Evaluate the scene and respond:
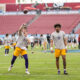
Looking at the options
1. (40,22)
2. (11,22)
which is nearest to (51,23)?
(40,22)

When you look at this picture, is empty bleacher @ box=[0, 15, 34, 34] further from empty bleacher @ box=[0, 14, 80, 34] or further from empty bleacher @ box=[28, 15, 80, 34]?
empty bleacher @ box=[28, 15, 80, 34]

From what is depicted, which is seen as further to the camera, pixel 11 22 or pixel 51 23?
pixel 11 22

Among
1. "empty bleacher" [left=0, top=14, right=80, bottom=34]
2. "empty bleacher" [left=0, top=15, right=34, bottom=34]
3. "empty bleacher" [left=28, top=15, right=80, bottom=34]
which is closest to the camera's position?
"empty bleacher" [left=28, top=15, right=80, bottom=34]

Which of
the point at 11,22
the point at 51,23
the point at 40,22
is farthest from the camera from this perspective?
the point at 11,22

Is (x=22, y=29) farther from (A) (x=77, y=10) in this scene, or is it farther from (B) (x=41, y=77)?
(A) (x=77, y=10)

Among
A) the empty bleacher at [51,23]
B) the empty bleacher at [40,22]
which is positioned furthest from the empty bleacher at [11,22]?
the empty bleacher at [51,23]

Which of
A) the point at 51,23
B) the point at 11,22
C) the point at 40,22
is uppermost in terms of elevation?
the point at 11,22

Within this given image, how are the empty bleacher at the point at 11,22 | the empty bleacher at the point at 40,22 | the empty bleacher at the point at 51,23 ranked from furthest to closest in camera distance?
the empty bleacher at the point at 11,22, the empty bleacher at the point at 40,22, the empty bleacher at the point at 51,23

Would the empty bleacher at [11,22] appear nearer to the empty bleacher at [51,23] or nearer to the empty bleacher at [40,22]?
the empty bleacher at [40,22]

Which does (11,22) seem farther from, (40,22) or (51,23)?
(51,23)

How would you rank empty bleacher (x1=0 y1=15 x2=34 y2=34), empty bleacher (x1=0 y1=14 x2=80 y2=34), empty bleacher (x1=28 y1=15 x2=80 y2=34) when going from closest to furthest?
empty bleacher (x1=28 y1=15 x2=80 y2=34) → empty bleacher (x1=0 y1=14 x2=80 y2=34) → empty bleacher (x1=0 y1=15 x2=34 y2=34)

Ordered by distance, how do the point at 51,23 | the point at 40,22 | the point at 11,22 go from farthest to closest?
1. the point at 11,22
2. the point at 40,22
3. the point at 51,23

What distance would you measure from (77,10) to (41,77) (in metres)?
65.5

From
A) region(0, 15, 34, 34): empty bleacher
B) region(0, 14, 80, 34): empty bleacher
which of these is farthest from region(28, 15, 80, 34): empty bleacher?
region(0, 15, 34, 34): empty bleacher
